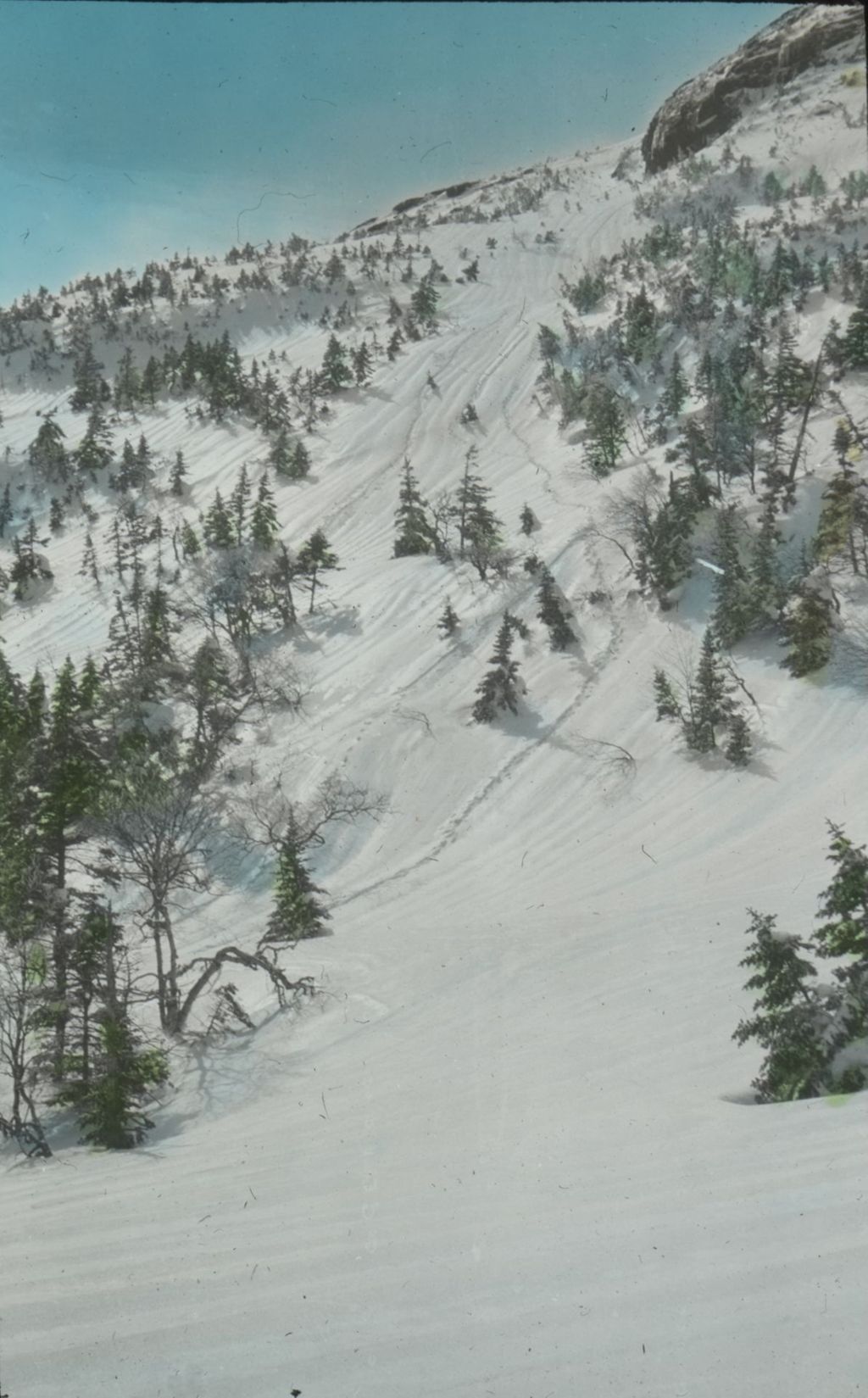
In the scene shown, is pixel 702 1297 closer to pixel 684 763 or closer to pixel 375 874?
pixel 375 874

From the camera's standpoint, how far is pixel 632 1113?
27.3 ft

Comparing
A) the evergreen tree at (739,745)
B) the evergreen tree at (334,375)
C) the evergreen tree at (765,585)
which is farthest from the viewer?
the evergreen tree at (334,375)

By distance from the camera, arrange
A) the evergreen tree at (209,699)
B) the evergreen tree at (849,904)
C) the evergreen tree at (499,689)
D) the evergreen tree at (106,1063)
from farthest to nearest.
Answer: the evergreen tree at (499,689)
the evergreen tree at (209,699)
the evergreen tree at (106,1063)
the evergreen tree at (849,904)

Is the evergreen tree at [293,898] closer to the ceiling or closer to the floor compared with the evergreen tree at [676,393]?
closer to the floor

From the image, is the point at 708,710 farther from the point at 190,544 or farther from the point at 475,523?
the point at 190,544

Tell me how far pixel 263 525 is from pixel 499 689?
2935 centimetres

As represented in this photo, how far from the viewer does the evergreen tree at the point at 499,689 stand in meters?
35.5

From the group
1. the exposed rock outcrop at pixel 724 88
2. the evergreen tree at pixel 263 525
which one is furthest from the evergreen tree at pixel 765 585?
the exposed rock outcrop at pixel 724 88

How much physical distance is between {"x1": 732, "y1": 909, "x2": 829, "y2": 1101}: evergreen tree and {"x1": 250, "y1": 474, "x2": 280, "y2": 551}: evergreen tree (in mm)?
52953

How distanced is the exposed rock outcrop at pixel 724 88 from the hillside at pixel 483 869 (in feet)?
147

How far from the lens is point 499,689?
117 ft

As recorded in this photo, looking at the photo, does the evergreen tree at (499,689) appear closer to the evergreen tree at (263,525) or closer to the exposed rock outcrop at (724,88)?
the evergreen tree at (263,525)

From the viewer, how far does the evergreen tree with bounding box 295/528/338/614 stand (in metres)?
47.9

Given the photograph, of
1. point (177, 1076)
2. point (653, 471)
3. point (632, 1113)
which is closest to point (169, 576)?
point (653, 471)
